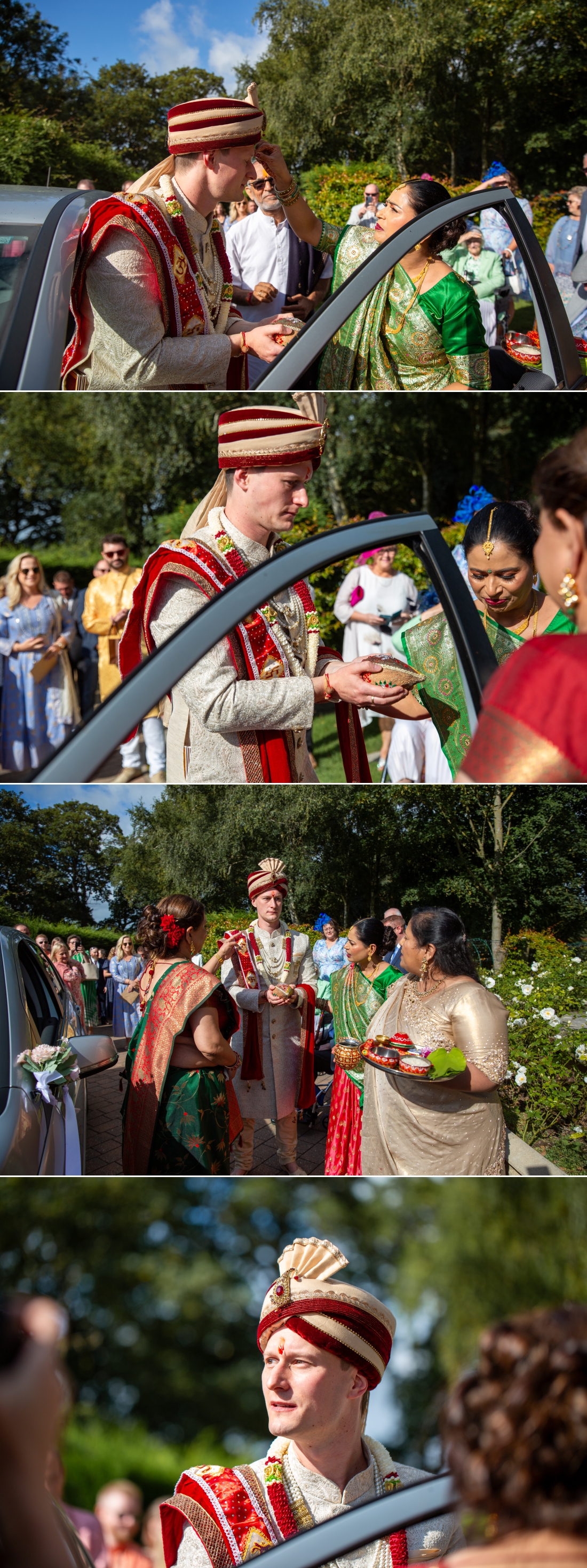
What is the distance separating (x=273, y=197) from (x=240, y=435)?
14.8 ft

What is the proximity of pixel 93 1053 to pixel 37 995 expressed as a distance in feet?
0.55

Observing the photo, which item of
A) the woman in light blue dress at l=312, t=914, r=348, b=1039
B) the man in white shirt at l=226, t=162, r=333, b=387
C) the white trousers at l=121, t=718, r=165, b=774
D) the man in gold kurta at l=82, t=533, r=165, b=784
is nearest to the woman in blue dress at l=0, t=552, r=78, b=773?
the man in gold kurta at l=82, t=533, r=165, b=784

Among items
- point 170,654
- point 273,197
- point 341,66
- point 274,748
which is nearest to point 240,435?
point 274,748

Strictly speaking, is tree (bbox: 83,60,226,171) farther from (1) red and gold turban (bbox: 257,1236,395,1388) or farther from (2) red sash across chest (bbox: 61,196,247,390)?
(1) red and gold turban (bbox: 257,1236,395,1388)

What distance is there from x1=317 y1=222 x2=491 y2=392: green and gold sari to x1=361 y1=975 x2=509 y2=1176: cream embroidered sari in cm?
198

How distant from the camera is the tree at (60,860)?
2.09 metres

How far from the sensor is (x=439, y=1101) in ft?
7.06

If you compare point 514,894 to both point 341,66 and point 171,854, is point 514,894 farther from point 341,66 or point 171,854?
point 341,66

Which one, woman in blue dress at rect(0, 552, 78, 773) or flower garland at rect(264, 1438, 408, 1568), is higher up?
woman in blue dress at rect(0, 552, 78, 773)

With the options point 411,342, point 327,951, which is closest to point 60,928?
point 327,951

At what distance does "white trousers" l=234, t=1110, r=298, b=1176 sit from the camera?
2.22 meters

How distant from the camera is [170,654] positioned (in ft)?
4.43

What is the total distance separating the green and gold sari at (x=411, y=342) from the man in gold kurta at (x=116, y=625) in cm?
106

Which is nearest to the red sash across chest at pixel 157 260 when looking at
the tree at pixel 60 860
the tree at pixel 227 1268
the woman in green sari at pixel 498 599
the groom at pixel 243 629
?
the groom at pixel 243 629
